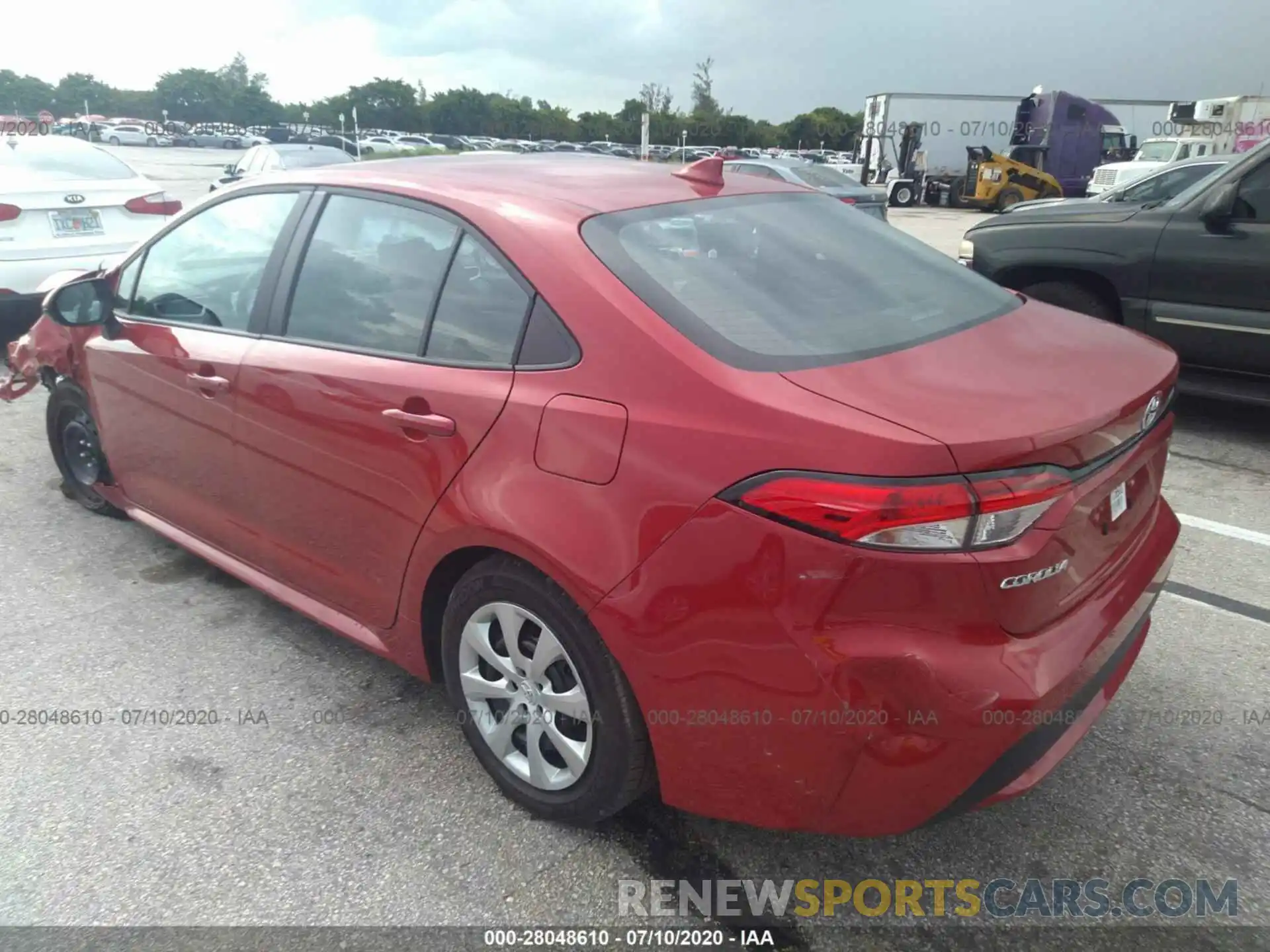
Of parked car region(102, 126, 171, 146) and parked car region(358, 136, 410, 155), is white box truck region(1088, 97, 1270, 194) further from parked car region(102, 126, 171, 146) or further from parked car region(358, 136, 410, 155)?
parked car region(102, 126, 171, 146)

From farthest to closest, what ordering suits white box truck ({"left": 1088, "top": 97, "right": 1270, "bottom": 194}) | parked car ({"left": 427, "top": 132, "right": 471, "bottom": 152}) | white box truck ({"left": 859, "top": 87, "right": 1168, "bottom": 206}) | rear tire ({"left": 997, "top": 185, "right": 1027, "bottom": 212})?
parked car ({"left": 427, "top": 132, "right": 471, "bottom": 152}) → white box truck ({"left": 859, "top": 87, "right": 1168, "bottom": 206}) → rear tire ({"left": 997, "top": 185, "right": 1027, "bottom": 212}) → white box truck ({"left": 1088, "top": 97, "right": 1270, "bottom": 194})

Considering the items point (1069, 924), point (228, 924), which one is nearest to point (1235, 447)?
point (1069, 924)

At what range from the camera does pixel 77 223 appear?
23.7 ft

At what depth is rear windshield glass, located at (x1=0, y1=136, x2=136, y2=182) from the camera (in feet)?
24.4

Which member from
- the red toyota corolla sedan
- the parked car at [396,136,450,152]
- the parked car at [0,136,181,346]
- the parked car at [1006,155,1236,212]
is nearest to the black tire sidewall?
the red toyota corolla sedan

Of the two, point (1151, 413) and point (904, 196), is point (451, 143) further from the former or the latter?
point (1151, 413)

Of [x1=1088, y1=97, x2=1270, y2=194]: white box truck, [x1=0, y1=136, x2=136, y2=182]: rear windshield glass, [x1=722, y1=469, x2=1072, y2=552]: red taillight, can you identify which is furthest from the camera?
[x1=1088, y1=97, x2=1270, y2=194]: white box truck

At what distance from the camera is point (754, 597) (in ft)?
5.95

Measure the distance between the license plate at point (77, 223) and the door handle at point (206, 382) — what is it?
16.9 feet

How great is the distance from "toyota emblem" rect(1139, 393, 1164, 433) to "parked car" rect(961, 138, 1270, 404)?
3.46 metres

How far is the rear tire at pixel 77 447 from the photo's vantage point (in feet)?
13.3

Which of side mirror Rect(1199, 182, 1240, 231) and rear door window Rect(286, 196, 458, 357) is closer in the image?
rear door window Rect(286, 196, 458, 357)

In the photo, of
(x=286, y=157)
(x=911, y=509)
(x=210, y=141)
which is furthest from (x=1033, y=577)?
(x=210, y=141)

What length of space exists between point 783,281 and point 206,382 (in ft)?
6.40
